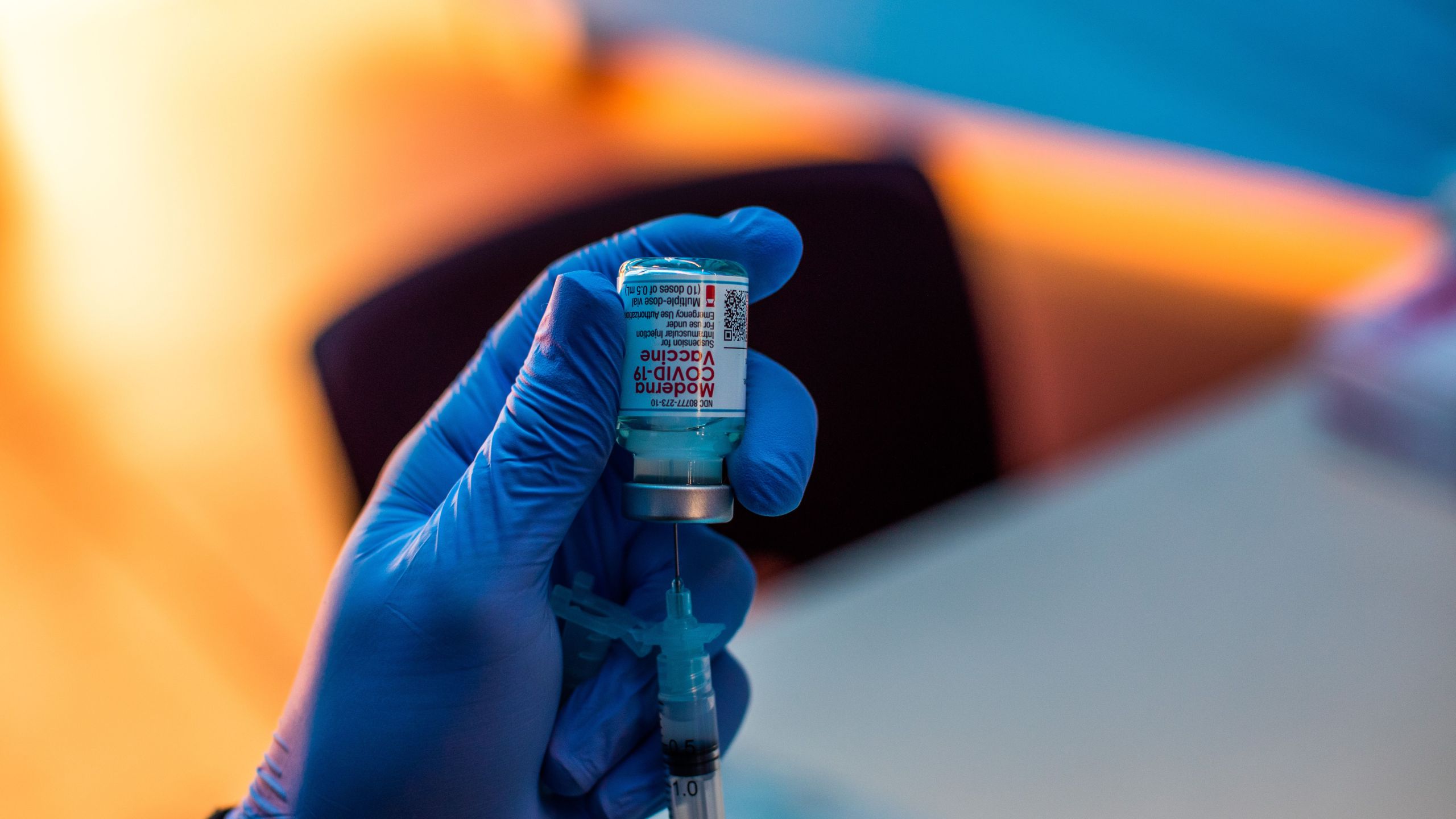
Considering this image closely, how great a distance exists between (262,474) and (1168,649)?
6.53 feet

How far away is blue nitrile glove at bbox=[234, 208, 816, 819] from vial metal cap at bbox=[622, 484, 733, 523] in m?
0.03

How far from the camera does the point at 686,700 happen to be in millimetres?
585

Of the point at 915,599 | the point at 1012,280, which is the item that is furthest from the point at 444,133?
the point at 915,599

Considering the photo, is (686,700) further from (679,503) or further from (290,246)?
(290,246)

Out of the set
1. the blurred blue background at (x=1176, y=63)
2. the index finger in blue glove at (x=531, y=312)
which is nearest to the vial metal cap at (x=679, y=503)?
the index finger in blue glove at (x=531, y=312)

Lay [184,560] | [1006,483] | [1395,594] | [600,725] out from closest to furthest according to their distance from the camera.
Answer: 1. [600,725]
2. [1395,594]
3. [1006,483]
4. [184,560]

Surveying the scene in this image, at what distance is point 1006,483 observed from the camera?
1.30 metres

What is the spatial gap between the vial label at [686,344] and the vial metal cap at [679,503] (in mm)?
47

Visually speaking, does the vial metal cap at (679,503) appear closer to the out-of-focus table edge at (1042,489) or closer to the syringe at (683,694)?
the syringe at (683,694)

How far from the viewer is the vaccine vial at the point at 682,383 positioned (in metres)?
0.52

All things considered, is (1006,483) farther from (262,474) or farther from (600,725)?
(262,474)

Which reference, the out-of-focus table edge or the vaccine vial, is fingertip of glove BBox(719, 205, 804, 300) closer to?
the vaccine vial

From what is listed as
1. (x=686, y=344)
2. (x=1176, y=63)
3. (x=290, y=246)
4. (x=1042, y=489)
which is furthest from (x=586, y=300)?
(x=1176, y=63)

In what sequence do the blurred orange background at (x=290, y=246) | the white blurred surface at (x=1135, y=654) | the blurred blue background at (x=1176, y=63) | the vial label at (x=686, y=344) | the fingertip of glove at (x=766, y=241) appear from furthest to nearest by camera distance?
1. the blurred blue background at (x=1176, y=63)
2. the blurred orange background at (x=290, y=246)
3. the white blurred surface at (x=1135, y=654)
4. the fingertip of glove at (x=766, y=241)
5. the vial label at (x=686, y=344)
